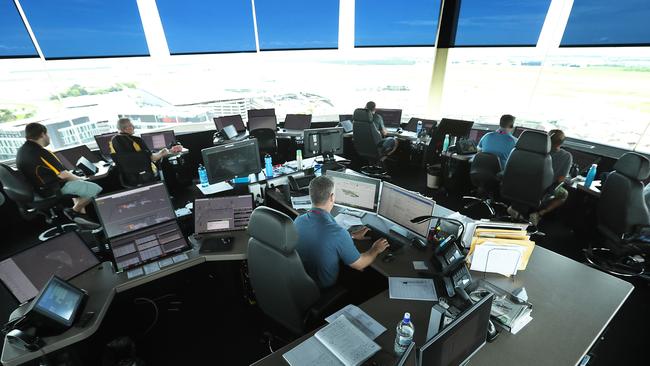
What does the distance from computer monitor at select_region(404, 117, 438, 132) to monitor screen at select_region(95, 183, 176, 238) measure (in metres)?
4.97

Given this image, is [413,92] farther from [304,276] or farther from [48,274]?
[48,274]

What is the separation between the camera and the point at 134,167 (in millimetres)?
4137

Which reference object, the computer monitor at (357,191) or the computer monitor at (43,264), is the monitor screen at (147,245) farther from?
the computer monitor at (357,191)

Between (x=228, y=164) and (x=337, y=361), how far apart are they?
2310 millimetres

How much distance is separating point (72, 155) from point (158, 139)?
1.18 m

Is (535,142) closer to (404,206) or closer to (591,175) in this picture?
(591,175)

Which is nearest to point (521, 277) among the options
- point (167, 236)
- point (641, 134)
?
point (167, 236)

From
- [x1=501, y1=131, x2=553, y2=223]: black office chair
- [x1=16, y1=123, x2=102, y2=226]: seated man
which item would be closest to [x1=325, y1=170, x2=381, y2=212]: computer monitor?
[x1=501, y1=131, x2=553, y2=223]: black office chair

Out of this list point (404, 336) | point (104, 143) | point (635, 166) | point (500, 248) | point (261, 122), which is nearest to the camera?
point (404, 336)

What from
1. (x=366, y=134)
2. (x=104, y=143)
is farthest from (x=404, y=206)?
(x=104, y=143)

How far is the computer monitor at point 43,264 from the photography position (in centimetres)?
181

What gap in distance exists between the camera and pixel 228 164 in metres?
3.14

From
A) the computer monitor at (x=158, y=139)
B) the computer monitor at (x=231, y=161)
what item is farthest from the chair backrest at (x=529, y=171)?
the computer monitor at (x=158, y=139)

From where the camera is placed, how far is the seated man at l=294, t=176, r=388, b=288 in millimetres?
1982
